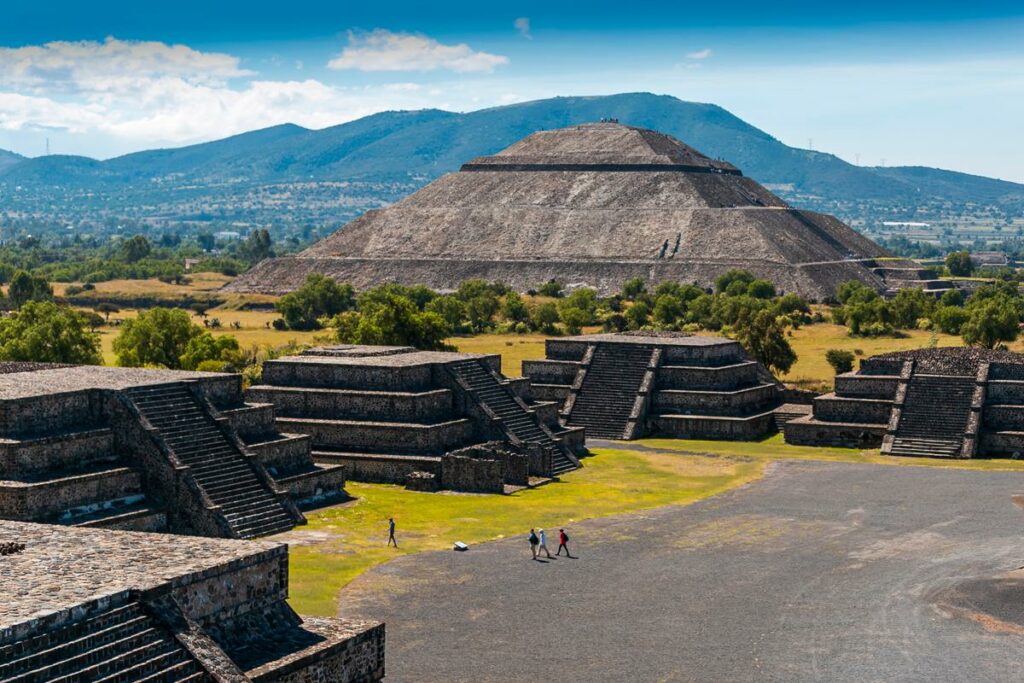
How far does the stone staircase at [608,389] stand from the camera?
236 ft

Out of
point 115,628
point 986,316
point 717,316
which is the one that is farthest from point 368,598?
point 717,316

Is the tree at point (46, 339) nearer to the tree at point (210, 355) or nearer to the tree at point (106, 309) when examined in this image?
the tree at point (210, 355)

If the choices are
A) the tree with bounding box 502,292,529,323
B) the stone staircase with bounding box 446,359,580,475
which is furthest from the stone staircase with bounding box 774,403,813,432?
the tree with bounding box 502,292,529,323

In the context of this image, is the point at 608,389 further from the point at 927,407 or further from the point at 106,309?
the point at 106,309

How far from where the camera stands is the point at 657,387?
73.3m

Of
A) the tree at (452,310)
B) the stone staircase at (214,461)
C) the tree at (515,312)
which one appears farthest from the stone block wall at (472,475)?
the tree at (515,312)

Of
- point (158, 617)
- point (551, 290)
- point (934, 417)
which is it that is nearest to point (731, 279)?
point (551, 290)

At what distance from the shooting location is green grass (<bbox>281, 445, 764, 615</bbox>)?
137 ft

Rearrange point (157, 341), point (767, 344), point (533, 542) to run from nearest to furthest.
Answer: point (533, 542)
point (157, 341)
point (767, 344)

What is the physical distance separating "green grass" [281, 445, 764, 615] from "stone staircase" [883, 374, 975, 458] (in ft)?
24.3

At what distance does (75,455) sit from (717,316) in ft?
268

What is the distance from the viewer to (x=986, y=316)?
9569cm

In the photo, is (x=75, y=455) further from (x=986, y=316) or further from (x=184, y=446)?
(x=986, y=316)

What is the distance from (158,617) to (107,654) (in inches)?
50.7
